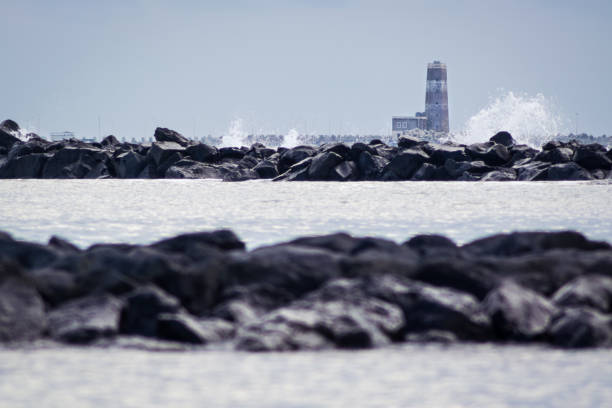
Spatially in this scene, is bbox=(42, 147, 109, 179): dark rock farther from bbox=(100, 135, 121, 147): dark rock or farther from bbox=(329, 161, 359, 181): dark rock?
bbox=(329, 161, 359, 181): dark rock

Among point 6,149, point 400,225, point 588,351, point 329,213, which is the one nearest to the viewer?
point 588,351

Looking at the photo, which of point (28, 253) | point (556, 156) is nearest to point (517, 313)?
point (28, 253)

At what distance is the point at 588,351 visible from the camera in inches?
282

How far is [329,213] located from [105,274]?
1258cm

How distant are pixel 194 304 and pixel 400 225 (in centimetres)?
960

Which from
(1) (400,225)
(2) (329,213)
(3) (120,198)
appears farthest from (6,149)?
(1) (400,225)

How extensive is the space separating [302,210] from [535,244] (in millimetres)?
11949

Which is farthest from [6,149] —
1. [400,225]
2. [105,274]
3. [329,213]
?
[105,274]

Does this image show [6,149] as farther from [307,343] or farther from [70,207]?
[307,343]

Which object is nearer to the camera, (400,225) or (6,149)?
(400,225)

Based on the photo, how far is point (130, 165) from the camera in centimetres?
4128

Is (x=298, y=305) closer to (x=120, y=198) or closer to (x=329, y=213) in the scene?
(x=329, y=213)

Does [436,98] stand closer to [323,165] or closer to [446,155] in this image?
[446,155]

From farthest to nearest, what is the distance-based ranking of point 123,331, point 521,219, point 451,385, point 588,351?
point 521,219
point 123,331
point 588,351
point 451,385
